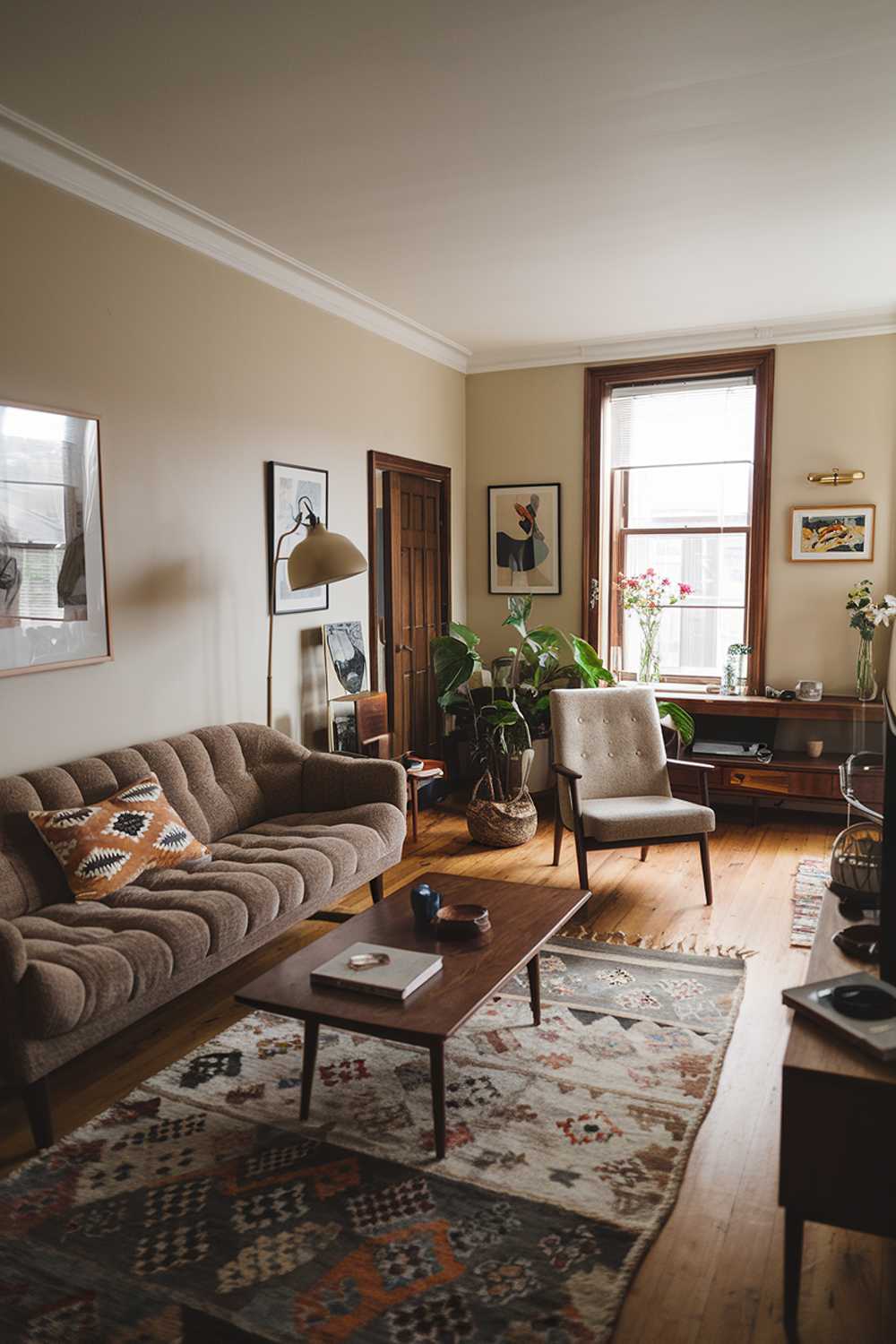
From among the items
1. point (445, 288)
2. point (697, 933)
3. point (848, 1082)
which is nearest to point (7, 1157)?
point (848, 1082)

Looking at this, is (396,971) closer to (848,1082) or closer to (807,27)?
(848,1082)

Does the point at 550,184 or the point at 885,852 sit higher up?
the point at 550,184

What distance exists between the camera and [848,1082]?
5.65ft

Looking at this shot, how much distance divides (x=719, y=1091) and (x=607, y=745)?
212cm

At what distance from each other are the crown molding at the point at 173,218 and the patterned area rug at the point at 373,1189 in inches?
112

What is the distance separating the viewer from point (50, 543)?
3.27 m

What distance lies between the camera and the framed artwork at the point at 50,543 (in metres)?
3.11

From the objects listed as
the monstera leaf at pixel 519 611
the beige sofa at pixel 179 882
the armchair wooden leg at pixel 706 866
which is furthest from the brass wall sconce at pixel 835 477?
the beige sofa at pixel 179 882

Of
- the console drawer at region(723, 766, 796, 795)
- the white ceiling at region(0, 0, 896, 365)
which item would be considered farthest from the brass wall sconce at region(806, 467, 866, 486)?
the console drawer at region(723, 766, 796, 795)

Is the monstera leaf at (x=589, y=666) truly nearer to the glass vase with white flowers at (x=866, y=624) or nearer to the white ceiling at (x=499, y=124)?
the glass vase with white flowers at (x=866, y=624)

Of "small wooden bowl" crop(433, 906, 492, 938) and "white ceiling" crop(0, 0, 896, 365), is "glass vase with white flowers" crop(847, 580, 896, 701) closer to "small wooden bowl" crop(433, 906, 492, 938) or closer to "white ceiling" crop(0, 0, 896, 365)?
"white ceiling" crop(0, 0, 896, 365)

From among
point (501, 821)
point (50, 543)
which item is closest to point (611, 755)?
point (501, 821)

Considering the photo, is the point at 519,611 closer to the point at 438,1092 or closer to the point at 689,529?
the point at 689,529

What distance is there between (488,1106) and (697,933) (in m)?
1.53
